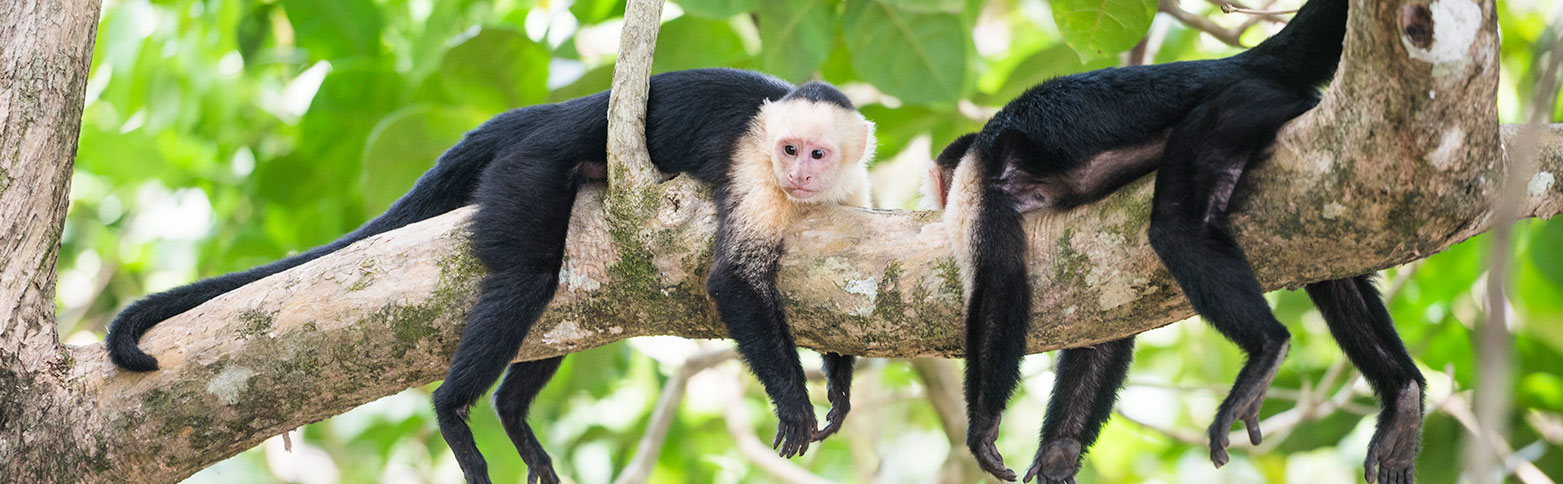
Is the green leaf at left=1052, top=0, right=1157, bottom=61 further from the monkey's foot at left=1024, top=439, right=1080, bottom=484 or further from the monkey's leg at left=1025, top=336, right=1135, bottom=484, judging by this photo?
the monkey's foot at left=1024, top=439, right=1080, bottom=484

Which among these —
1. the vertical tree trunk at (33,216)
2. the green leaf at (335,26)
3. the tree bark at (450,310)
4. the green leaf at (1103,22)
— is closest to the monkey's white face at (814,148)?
the tree bark at (450,310)

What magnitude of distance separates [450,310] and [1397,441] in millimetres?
1834

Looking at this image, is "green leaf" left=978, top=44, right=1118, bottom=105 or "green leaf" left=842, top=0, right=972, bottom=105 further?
"green leaf" left=978, top=44, right=1118, bottom=105

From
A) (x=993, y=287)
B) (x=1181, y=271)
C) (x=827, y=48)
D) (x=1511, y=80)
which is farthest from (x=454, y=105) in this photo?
(x=1511, y=80)

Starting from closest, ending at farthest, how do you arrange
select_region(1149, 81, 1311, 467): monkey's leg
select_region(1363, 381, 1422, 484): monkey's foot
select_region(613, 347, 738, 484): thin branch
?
select_region(1149, 81, 1311, 467): monkey's leg
select_region(1363, 381, 1422, 484): monkey's foot
select_region(613, 347, 738, 484): thin branch

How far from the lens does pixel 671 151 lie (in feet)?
8.49

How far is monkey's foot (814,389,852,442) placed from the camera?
94.3 inches

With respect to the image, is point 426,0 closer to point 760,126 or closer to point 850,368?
point 760,126

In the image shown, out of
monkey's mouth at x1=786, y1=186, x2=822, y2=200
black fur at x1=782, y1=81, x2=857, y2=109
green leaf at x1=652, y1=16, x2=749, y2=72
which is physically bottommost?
monkey's mouth at x1=786, y1=186, x2=822, y2=200

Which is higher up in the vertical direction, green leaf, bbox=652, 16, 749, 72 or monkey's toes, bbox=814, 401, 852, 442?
green leaf, bbox=652, 16, 749, 72

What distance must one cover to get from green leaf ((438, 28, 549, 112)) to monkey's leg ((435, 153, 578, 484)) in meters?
1.10

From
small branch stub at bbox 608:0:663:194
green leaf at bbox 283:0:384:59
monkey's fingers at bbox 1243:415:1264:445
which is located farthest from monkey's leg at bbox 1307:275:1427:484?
green leaf at bbox 283:0:384:59

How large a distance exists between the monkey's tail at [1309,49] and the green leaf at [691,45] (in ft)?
A: 5.40

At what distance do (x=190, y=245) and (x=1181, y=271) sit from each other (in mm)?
4053
